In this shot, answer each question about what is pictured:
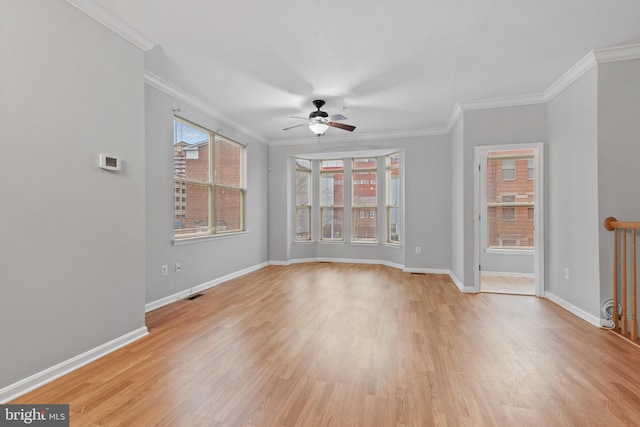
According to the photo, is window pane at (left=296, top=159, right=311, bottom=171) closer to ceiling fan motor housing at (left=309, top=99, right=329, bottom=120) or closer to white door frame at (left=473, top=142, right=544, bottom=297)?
ceiling fan motor housing at (left=309, top=99, right=329, bottom=120)

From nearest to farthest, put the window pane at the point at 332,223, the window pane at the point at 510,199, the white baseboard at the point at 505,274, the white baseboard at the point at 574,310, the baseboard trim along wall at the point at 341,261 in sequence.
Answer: the white baseboard at the point at 574,310 → the white baseboard at the point at 505,274 → the window pane at the point at 510,199 → the baseboard trim along wall at the point at 341,261 → the window pane at the point at 332,223

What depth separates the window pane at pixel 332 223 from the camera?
7062 mm

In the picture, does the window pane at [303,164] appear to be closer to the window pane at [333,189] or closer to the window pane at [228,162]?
the window pane at [333,189]

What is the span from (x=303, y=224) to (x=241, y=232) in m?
1.99

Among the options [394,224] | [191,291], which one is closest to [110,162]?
[191,291]

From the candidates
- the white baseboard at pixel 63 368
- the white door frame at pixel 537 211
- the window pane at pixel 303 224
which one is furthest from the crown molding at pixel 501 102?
the white baseboard at pixel 63 368

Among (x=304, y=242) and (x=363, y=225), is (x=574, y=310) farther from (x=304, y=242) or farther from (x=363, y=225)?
(x=304, y=242)

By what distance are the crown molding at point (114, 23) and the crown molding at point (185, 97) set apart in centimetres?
65

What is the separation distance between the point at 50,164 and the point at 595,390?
12.9ft

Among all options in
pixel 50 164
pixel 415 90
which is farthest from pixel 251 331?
pixel 415 90

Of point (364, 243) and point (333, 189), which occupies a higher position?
point (333, 189)

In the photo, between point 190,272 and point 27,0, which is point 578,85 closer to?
point 27,0

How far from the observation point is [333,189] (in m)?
7.09

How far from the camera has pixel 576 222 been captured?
332 cm
